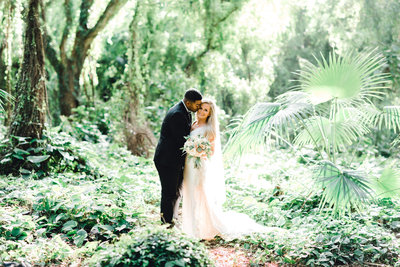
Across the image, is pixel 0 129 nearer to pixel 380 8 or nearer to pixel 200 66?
pixel 200 66

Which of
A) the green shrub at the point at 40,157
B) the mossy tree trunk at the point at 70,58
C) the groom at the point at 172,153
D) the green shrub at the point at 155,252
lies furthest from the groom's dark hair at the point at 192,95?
the mossy tree trunk at the point at 70,58

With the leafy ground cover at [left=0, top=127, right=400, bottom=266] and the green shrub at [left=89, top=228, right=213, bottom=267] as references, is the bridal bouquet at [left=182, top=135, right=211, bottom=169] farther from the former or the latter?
the green shrub at [left=89, top=228, right=213, bottom=267]

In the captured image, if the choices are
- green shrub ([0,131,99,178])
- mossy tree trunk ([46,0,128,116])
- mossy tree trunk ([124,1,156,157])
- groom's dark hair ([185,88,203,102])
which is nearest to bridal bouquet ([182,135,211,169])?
groom's dark hair ([185,88,203,102])

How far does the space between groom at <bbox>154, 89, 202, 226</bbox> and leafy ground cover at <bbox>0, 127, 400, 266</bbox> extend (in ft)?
1.33

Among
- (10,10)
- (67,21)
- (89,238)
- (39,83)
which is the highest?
(67,21)

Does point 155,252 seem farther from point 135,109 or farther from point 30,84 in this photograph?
point 135,109

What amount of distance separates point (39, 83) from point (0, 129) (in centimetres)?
194

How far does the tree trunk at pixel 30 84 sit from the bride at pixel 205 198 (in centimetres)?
341

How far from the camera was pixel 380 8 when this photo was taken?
1100 cm

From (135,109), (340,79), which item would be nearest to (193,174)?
(340,79)

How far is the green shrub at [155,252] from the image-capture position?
3434 mm

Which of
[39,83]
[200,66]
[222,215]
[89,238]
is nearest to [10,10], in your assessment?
[39,83]

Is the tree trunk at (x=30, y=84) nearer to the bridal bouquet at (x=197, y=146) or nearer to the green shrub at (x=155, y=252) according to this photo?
Answer: the bridal bouquet at (x=197, y=146)

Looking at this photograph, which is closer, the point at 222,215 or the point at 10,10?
the point at 222,215
